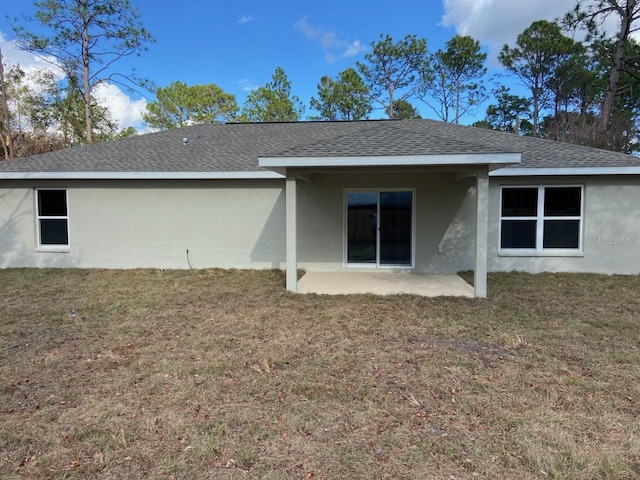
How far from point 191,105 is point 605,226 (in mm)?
32184

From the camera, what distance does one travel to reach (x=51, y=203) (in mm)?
10273

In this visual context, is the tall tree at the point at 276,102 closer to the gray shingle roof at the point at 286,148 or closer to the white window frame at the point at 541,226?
the gray shingle roof at the point at 286,148

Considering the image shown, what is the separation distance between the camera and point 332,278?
8.76m

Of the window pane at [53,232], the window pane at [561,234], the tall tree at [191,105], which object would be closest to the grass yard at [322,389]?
the window pane at [561,234]

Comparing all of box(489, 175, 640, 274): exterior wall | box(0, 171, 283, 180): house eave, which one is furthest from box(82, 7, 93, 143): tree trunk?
box(489, 175, 640, 274): exterior wall

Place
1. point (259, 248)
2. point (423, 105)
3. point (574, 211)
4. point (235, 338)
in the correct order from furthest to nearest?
1. point (423, 105)
2. point (259, 248)
3. point (574, 211)
4. point (235, 338)

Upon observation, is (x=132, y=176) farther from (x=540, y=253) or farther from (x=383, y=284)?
(x=540, y=253)

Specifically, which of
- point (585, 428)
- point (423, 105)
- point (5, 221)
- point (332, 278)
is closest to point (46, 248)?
point (5, 221)

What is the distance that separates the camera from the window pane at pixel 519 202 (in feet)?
30.0

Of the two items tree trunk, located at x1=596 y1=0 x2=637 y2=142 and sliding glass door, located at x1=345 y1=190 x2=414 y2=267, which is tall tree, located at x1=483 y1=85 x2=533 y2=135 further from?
sliding glass door, located at x1=345 y1=190 x2=414 y2=267

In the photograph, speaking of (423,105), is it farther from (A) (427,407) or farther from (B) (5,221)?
(A) (427,407)

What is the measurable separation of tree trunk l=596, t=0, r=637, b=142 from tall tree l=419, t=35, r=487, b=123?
421 inches

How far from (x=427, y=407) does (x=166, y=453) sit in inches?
83.8

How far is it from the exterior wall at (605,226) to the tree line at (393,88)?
11937 millimetres
